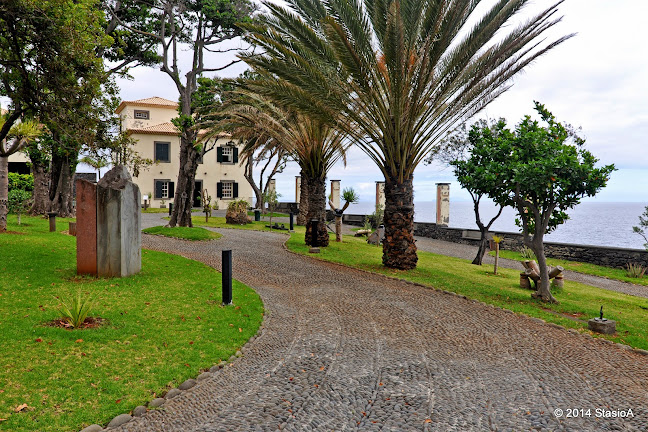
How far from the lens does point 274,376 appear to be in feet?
16.1

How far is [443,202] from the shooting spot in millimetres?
25203

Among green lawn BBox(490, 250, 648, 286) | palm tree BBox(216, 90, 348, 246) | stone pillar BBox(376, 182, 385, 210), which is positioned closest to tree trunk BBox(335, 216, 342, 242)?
palm tree BBox(216, 90, 348, 246)

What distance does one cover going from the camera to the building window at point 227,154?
39.3 m

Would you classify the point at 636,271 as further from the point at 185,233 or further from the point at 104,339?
the point at 104,339

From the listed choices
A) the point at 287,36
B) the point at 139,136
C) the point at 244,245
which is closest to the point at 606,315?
the point at 287,36

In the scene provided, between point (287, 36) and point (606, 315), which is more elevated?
point (287, 36)

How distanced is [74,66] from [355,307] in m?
8.32

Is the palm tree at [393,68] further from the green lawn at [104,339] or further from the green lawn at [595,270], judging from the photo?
the green lawn at [595,270]

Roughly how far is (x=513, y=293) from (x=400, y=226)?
3.48 meters

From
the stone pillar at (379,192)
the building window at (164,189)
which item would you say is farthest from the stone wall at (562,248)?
the building window at (164,189)

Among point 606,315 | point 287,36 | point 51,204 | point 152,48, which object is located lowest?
point 606,315

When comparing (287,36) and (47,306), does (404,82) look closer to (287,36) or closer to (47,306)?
(287,36)

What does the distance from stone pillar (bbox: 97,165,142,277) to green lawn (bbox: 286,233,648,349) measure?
6.59 meters

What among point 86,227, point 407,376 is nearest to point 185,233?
point 86,227
